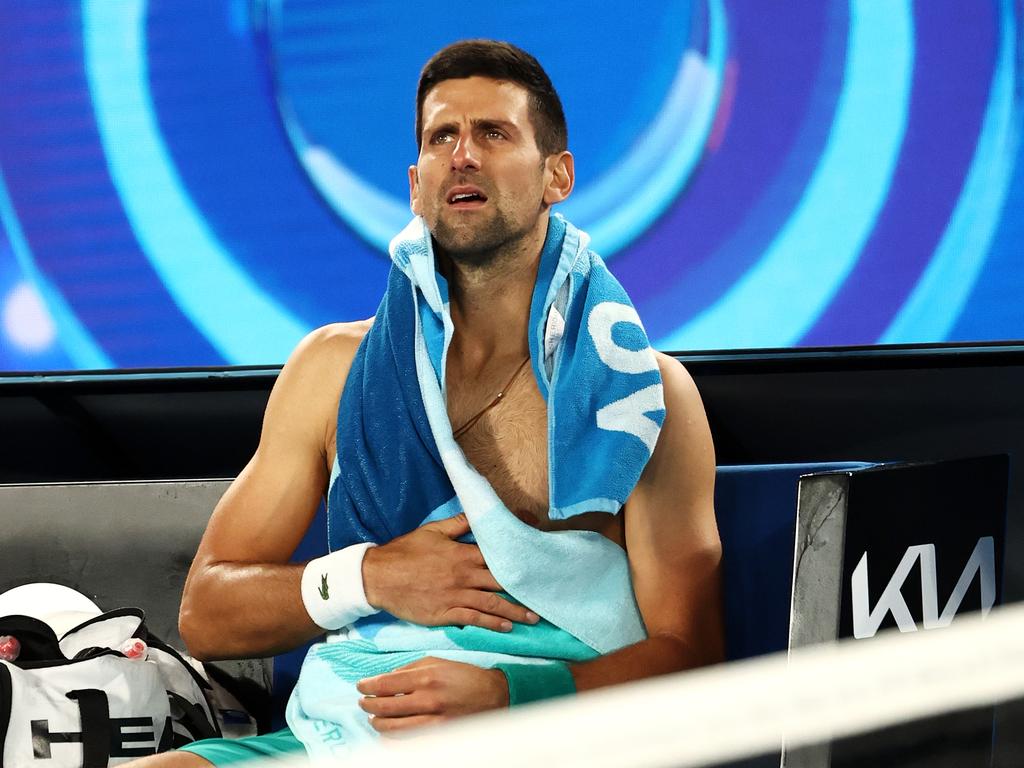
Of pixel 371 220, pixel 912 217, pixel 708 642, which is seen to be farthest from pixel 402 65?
pixel 708 642

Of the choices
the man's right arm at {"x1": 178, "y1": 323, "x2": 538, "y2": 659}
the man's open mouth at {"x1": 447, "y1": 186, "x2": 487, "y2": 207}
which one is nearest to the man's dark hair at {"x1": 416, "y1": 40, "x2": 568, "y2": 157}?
the man's open mouth at {"x1": 447, "y1": 186, "x2": 487, "y2": 207}

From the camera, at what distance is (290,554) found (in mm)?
1649

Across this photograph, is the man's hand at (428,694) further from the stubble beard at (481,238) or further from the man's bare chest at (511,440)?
the stubble beard at (481,238)

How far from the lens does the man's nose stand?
159 centimetres

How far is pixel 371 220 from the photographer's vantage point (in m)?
2.37

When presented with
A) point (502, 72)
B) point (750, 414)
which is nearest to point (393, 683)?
point (502, 72)

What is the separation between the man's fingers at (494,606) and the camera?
149cm

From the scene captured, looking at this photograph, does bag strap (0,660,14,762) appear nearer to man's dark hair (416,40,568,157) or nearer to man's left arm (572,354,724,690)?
man's left arm (572,354,724,690)

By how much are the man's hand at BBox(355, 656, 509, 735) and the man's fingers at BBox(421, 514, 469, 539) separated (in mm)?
187

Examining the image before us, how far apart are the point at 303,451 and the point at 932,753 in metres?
0.85

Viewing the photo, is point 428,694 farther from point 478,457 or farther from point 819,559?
point 819,559

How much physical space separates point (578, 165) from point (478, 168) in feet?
2.43

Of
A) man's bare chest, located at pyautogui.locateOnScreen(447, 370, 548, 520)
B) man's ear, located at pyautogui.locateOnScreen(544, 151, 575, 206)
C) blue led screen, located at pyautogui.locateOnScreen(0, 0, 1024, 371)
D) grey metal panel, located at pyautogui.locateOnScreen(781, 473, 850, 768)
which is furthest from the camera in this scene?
blue led screen, located at pyautogui.locateOnScreen(0, 0, 1024, 371)

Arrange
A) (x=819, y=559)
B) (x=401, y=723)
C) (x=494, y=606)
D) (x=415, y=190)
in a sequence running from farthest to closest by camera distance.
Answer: (x=415, y=190) → (x=494, y=606) → (x=401, y=723) → (x=819, y=559)
